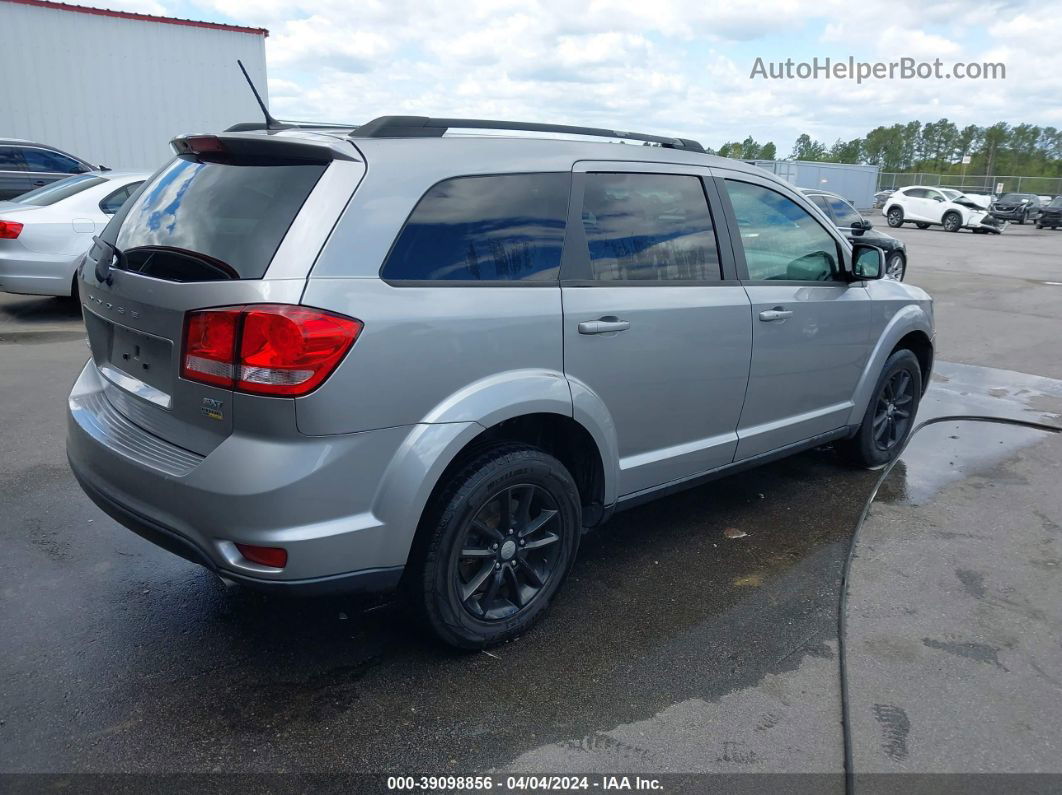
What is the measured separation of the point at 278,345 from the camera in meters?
2.51

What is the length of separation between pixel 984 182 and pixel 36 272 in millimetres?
56770

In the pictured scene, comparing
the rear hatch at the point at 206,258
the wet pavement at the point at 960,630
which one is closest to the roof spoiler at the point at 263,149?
the rear hatch at the point at 206,258

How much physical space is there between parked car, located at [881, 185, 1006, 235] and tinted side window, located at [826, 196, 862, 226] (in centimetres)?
1914

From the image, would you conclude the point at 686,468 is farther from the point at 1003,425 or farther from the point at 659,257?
the point at 1003,425

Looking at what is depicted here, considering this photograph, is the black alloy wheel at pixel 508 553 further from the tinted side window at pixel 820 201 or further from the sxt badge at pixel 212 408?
the tinted side window at pixel 820 201

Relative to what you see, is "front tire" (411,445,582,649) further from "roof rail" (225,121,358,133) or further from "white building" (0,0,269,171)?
"white building" (0,0,269,171)

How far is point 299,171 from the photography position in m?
2.76

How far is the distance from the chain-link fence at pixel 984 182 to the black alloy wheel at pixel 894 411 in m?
51.1

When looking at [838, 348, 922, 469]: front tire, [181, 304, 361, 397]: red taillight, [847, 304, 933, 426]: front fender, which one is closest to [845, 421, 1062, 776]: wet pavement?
[838, 348, 922, 469]: front tire

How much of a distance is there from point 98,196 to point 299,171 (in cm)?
Answer: 725

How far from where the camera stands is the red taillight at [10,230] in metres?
8.33

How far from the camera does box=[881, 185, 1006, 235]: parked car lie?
101ft

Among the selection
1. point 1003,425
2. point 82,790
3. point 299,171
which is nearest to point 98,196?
point 299,171

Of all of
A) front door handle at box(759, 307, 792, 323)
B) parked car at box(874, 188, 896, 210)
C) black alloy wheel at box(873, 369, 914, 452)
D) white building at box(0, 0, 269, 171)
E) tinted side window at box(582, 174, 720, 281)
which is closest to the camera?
tinted side window at box(582, 174, 720, 281)
